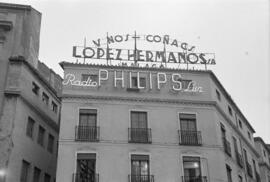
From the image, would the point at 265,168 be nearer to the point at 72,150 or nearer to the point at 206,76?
the point at 206,76

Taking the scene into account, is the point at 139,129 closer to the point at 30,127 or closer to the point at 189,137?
the point at 189,137

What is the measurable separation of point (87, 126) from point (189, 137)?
25.8 feet

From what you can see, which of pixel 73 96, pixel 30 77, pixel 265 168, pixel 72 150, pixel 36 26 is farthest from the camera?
pixel 265 168

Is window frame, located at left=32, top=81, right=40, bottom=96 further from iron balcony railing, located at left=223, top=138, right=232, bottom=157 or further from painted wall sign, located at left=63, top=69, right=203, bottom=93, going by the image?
Answer: iron balcony railing, located at left=223, top=138, right=232, bottom=157

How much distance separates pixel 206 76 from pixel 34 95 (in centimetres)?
1458

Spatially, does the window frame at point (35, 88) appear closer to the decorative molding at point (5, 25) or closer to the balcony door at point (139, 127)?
the decorative molding at point (5, 25)

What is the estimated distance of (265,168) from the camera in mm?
47594

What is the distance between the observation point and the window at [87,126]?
97.6 ft

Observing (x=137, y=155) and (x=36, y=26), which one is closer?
(x=137, y=155)

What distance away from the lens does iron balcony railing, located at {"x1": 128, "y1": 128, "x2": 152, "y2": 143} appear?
30172 millimetres

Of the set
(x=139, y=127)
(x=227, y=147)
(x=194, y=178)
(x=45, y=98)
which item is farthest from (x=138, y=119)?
(x=45, y=98)

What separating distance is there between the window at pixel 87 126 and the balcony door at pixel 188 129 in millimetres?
6648

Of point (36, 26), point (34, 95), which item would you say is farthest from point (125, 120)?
point (36, 26)

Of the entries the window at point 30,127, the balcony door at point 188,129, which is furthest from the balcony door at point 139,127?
the window at point 30,127
